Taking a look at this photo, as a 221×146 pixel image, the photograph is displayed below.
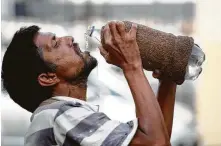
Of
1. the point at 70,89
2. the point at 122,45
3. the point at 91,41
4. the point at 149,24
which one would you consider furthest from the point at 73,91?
the point at 149,24

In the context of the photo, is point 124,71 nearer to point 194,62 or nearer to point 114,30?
point 114,30

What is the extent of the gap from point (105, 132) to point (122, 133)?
37 millimetres

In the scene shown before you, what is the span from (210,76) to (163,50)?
1607 millimetres

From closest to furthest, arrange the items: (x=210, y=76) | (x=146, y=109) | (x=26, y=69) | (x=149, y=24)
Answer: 1. (x=146, y=109)
2. (x=26, y=69)
3. (x=149, y=24)
4. (x=210, y=76)

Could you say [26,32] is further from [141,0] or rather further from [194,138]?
[194,138]

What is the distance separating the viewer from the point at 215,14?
2.95 m

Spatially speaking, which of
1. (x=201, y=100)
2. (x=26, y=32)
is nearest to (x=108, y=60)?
(x=26, y=32)

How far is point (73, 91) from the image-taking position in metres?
1.51

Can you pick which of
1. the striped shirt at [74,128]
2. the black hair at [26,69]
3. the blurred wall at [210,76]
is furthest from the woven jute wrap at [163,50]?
A: the blurred wall at [210,76]

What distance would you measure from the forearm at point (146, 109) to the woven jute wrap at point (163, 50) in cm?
7

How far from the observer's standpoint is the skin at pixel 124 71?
128 cm

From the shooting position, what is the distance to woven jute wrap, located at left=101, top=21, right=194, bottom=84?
137 centimetres

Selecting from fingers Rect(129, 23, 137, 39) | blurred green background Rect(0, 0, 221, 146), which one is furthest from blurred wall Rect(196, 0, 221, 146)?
fingers Rect(129, 23, 137, 39)

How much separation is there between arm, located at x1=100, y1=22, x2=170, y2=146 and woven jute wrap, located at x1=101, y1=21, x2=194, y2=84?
3 cm
